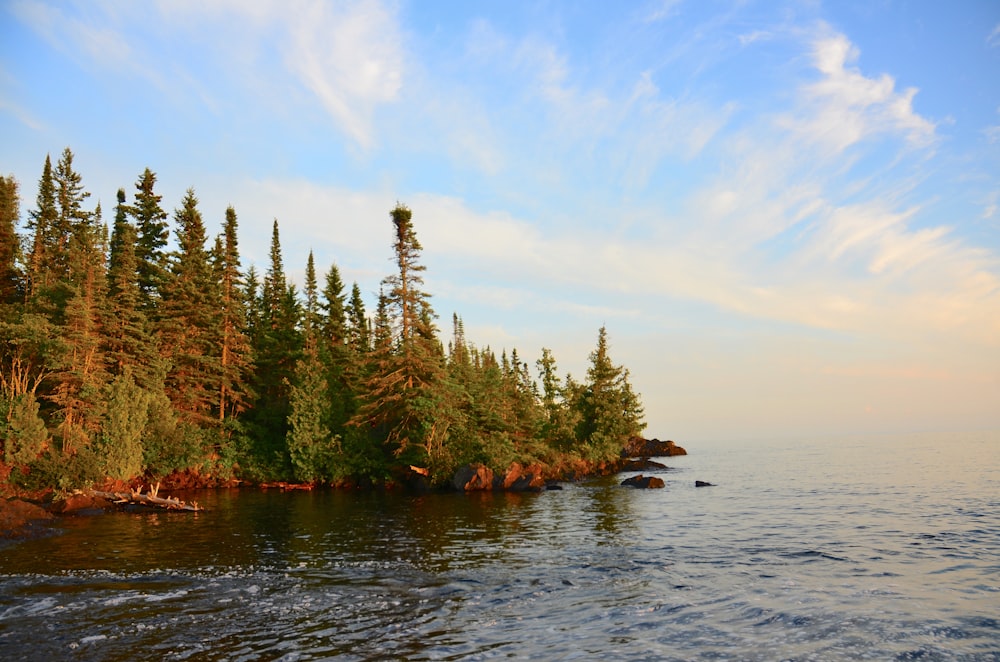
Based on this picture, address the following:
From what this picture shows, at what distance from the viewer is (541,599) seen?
15.6 metres

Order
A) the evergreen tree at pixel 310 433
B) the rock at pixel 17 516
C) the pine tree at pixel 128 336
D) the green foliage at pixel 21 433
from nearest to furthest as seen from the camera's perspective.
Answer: the rock at pixel 17 516 < the green foliage at pixel 21 433 < the pine tree at pixel 128 336 < the evergreen tree at pixel 310 433

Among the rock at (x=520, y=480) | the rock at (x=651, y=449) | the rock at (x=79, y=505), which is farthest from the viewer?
the rock at (x=651, y=449)

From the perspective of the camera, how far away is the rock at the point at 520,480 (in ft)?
158

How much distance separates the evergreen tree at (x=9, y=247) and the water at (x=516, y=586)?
39.2 m

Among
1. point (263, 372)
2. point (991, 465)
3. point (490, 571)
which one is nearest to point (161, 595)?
point (490, 571)

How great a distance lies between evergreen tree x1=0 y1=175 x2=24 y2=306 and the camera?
185 feet

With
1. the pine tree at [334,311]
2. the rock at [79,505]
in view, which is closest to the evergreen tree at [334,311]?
the pine tree at [334,311]

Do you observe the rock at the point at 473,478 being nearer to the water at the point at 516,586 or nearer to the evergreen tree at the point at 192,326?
the water at the point at 516,586

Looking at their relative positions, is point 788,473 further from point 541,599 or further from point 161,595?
point 161,595

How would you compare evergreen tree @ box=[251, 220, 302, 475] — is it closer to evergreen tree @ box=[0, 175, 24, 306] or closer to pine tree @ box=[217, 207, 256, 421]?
pine tree @ box=[217, 207, 256, 421]

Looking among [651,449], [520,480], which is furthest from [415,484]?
[651,449]

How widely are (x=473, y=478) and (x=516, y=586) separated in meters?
31.2

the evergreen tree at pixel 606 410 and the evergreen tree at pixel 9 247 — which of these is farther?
the evergreen tree at pixel 606 410

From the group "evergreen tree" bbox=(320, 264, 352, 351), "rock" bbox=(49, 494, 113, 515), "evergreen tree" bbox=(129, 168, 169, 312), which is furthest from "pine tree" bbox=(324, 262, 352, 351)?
"rock" bbox=(49, 494, 113, 515)
